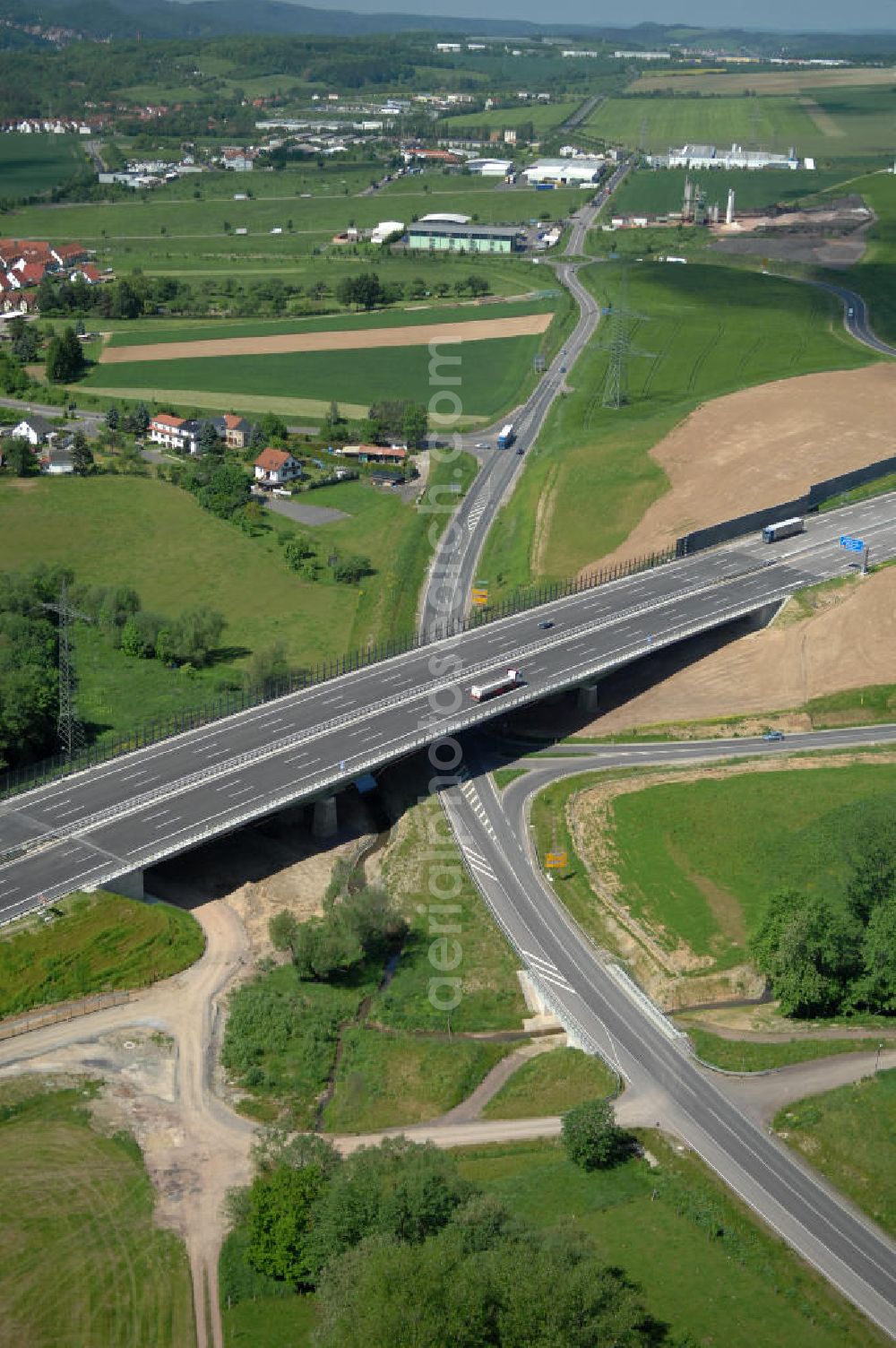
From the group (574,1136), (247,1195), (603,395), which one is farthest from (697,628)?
(603,395)

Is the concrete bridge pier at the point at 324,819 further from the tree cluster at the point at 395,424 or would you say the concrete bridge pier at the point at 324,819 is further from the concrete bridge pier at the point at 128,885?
the tree cluster at the point at 395,424

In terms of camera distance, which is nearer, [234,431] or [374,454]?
[374,454]

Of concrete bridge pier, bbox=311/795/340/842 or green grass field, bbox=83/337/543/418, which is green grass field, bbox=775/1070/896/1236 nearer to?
concrete bridge pier, bbox=311/795/340/842

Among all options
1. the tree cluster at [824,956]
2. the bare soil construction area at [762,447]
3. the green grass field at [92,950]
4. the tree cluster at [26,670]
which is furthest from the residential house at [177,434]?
the tree cluster at [824,956]

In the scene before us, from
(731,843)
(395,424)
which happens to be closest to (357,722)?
(731,843)

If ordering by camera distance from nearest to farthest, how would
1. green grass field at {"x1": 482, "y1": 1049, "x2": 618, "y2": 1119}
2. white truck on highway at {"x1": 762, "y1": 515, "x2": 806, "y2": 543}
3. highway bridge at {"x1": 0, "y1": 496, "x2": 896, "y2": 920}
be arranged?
green grass field at {"x1": 482, "y1": 1049, "x2": 618, "y2": 1119}, highway bridge at {"x1": 0, "y1": 496, "x2": 896, "y2": 920}, white truck on highway at {"x1": 762, "y1": 515, "x2": 806, "y2": 543}

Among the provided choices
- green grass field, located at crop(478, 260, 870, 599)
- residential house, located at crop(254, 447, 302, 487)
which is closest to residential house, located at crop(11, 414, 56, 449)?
residential house, located at crop(254, 447, 302, 487)

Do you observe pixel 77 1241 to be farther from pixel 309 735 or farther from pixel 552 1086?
pixel 309 735
